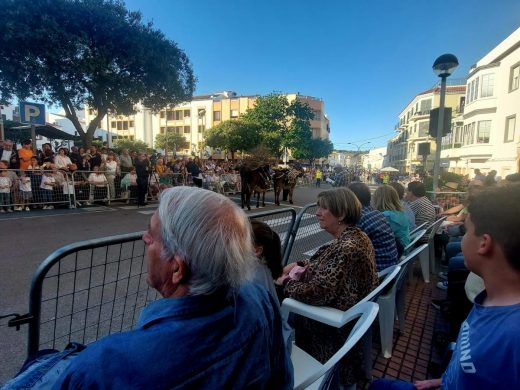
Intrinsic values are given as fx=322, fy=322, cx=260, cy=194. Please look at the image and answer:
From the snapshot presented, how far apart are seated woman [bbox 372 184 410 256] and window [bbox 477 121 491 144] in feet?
104

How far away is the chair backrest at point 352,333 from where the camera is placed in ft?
3.89

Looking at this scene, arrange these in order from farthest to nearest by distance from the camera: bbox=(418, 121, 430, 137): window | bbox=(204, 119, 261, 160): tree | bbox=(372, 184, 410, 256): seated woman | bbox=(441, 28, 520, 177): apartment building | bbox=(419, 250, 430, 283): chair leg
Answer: bbox=(418, 121, 430, 137): window → bbox=(204, 119, 261, 160): tree → bbox=(441, 28, 520, 177): apartment building → bbox=(419, 250, 430, 283): chair leg → bbox=(372, 184, 410, 256): seated woman

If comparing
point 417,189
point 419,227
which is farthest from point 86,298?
point 417,189

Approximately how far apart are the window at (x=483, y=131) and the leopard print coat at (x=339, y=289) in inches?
1330

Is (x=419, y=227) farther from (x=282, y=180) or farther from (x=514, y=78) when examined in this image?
(x=514, y=78)

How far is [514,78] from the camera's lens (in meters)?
23.0

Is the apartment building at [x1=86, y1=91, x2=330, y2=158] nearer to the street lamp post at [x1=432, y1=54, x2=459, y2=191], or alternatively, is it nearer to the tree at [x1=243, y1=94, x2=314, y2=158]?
the tree at [x1=243, y1=94, x2=314, y2=158]

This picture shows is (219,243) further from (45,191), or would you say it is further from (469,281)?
(45,191)

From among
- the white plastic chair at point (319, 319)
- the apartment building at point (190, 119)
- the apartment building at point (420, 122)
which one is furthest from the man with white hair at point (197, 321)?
the apartment building at point (190, 119)

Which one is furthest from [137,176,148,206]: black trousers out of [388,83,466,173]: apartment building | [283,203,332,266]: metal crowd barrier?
[388,83,466,173]: apartment building

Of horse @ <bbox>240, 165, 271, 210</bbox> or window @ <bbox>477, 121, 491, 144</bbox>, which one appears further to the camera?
window @ <bbox>477, 121, 491, 144</bbox>

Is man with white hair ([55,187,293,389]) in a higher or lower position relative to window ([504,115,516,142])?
lower

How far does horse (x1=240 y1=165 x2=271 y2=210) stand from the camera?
38.5 feet

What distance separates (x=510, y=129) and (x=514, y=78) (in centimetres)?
361
